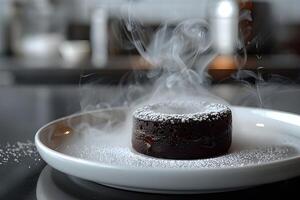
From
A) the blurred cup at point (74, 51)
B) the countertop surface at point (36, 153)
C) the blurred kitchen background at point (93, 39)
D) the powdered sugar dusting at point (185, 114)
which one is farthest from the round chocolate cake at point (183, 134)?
the blurred cup at point (74, 51)

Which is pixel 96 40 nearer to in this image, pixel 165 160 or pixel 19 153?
pixel 19 153

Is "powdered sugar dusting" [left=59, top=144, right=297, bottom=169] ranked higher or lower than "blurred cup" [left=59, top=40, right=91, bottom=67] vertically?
higher

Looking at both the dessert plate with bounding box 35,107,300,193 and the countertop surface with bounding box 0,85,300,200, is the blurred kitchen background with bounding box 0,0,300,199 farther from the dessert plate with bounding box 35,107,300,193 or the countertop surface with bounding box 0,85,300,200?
the dessert plate with bounding box 35,107,300,193

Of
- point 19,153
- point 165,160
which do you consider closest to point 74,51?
point 19,153

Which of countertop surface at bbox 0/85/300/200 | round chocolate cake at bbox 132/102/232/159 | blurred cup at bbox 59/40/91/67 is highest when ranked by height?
round chocolate cake at bbox 132/102/232/159

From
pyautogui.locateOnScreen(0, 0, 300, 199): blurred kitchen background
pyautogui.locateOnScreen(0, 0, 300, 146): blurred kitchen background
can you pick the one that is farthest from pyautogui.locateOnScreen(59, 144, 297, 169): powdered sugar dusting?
pyautogui.locateOnScreen(0, 0, 300, 146): blurred kitchen background

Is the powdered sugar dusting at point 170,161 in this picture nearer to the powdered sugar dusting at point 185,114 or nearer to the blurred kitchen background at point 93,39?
the powdered sugar dusting at point 185,114

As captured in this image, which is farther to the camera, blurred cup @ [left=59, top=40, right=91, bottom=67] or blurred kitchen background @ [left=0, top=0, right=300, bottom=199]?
blurred cup @ [left=59, top=40, right=91, bottom=67]
